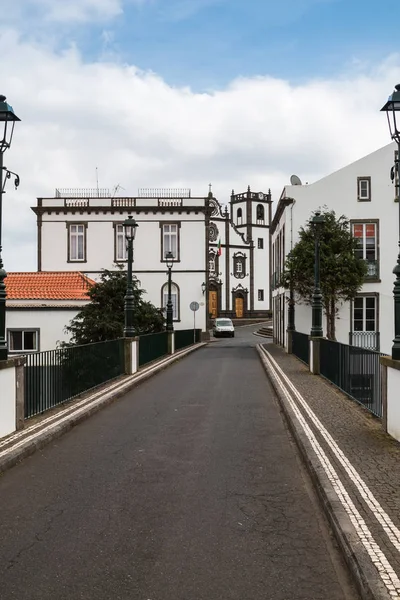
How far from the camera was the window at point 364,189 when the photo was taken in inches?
1242

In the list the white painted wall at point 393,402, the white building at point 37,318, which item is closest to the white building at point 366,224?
the white building at point 37,318

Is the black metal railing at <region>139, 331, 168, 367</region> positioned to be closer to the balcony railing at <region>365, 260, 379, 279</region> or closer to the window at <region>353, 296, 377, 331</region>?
the window at <region>353, 296, 377, 331</region>

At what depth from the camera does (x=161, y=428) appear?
10.4m

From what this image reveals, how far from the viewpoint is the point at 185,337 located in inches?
1433

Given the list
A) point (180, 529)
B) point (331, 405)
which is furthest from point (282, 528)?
point (331, 405)

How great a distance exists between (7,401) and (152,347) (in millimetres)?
15528

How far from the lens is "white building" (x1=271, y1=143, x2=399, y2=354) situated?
3092 centimetres

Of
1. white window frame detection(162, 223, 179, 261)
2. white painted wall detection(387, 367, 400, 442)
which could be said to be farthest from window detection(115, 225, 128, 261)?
white painted wall detection(387, 367, 400, 442)

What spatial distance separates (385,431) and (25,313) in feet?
74.0

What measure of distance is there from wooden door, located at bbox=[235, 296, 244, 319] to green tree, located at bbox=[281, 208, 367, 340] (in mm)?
43411

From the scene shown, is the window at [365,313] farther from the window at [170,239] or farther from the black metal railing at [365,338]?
the window at [170,239]

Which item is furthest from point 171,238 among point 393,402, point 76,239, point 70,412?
point 393,402

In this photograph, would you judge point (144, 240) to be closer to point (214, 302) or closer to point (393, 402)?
point (214, 302)

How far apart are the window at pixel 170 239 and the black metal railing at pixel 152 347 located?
53.6 feet
